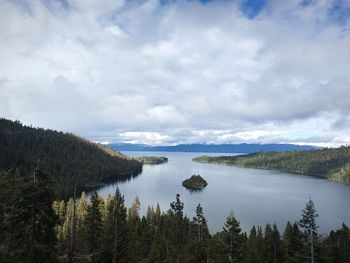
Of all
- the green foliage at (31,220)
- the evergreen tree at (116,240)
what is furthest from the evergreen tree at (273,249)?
the green foliage at (31,220)

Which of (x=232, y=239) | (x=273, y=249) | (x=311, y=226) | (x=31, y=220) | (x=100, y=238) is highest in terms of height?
(x=31, y=220)

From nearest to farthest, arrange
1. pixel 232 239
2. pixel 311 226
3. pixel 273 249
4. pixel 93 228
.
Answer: pixel 311 226
pixel 232 239
pixel 93 228
pixel 273 249

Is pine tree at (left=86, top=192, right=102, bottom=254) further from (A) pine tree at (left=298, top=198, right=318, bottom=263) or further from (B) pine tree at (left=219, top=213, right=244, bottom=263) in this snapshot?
(A) pine tree at (left=298, top=198, right=318, bottom=263)

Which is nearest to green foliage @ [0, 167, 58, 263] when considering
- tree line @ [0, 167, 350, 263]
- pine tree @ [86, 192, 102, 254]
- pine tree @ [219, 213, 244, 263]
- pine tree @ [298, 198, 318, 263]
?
tree line @ [0, 167, 350, 263]

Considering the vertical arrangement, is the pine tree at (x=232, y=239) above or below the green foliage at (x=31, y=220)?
below

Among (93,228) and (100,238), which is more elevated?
(100,238)

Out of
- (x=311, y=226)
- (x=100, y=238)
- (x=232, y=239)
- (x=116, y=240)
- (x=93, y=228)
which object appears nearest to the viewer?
(x=311, y=226)

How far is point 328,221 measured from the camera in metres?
155

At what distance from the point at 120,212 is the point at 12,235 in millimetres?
21997

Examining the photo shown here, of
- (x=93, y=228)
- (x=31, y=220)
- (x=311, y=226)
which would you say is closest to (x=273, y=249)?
(x=311, y=226)

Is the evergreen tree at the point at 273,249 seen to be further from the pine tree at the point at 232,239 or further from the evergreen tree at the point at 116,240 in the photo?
the evergreen tree at the point at 116,240

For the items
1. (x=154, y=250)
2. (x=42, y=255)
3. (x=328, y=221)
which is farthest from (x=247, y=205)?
(x=42, y=255)

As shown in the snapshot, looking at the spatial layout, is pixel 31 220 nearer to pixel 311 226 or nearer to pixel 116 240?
pixel 116 240

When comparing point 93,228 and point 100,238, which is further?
point 93,228
